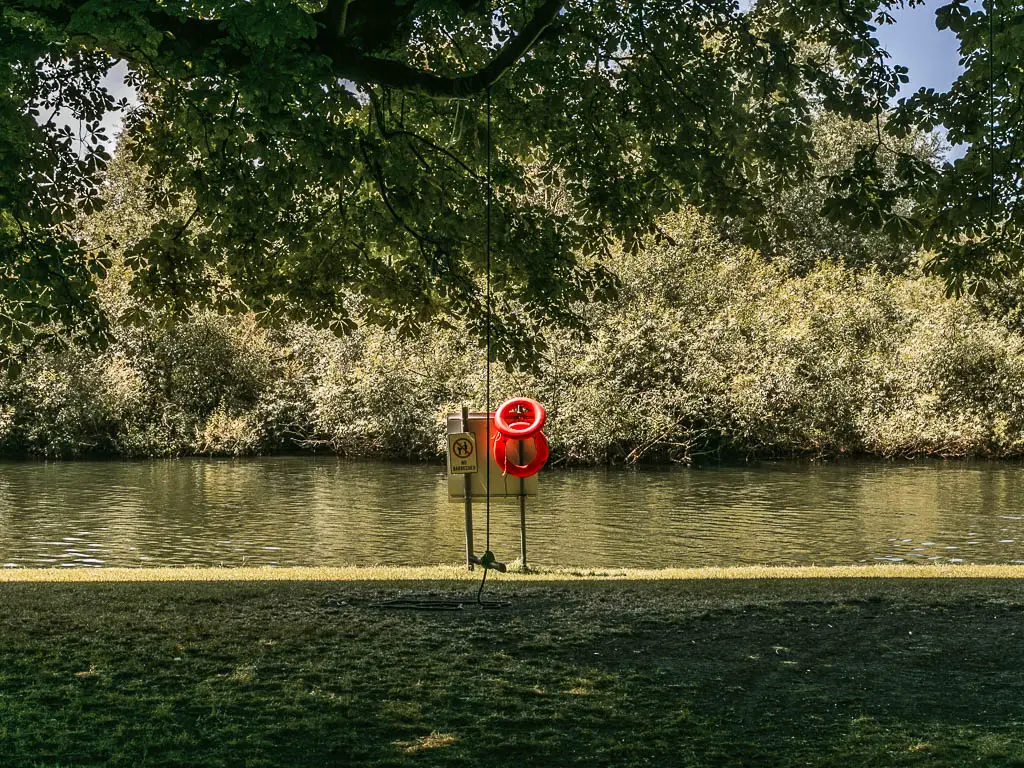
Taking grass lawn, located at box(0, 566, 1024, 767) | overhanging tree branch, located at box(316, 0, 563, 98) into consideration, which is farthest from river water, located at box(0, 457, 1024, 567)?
overhanging tree branch, located at box(316, 0, 563, 98)

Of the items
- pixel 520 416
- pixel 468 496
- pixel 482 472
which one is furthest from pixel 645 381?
pixel 520 416

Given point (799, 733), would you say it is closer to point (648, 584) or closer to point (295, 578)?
point (648, 584)

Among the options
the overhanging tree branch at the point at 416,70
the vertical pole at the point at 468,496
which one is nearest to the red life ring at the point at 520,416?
the vertical pole at the point at 468,496

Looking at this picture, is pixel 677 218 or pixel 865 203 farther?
pixel 677 218

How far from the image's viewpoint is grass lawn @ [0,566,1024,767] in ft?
16.5

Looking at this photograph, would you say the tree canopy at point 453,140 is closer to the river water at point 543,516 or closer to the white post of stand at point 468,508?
the white post of stand at point 468,508

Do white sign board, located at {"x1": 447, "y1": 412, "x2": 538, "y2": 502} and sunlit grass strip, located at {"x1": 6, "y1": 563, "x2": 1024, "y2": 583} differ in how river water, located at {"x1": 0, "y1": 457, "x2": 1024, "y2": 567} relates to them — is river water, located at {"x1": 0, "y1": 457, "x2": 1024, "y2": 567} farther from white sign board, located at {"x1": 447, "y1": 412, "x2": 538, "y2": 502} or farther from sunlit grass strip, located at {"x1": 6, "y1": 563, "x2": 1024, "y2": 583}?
sunlit grass strip, located at {"x1": 6, "y1": 563, "x2": 1024, "y2": 583}

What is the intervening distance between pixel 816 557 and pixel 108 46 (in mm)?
11805

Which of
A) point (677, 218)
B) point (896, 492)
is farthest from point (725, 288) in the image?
point (896, 492)

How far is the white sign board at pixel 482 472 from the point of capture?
12.7 meters

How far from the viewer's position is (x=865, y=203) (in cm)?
1030

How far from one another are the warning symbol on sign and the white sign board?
17 mm

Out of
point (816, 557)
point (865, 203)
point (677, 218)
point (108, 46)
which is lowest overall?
point (816, 557)

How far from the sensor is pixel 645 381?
3328cm
